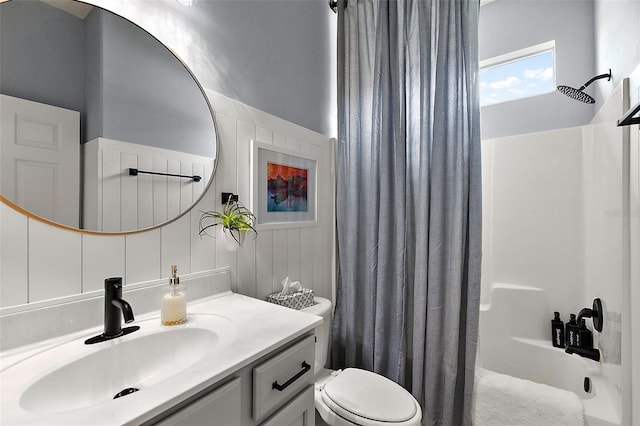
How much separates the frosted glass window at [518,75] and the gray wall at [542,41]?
0.22 ft

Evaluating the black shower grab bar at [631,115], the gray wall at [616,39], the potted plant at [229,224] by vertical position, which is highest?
the gray wall at [616,39]

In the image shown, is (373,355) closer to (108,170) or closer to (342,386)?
(342,386)

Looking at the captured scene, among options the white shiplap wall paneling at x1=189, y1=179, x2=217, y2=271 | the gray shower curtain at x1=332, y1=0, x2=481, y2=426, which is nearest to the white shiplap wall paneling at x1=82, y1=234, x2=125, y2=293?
the white shiplap wall paneling at x1=189, y1=179, x2=217, y2=271

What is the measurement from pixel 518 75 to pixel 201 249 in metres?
2.71

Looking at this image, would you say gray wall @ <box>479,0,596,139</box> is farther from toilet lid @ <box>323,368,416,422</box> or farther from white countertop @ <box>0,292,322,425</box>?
white countertop @ <box>0,292,322,425</box>

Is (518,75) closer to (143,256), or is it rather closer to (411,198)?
(411,198)

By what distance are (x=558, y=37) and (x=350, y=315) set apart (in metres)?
2.48

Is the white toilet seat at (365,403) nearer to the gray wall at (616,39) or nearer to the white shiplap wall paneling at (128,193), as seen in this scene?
the white shiplap wall paneling at (128,193)

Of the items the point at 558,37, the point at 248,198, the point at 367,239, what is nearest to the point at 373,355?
the point at 367,239

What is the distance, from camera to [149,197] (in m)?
1.04

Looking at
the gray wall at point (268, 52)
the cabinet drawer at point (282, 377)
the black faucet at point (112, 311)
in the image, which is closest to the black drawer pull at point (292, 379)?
the cabinet drawer at point (282, 377)

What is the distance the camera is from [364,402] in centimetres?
125

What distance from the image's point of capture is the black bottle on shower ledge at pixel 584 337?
1.68m

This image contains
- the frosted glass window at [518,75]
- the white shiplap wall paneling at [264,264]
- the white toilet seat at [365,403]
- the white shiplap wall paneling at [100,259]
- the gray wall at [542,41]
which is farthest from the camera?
the frosted glass window at [518,75]
